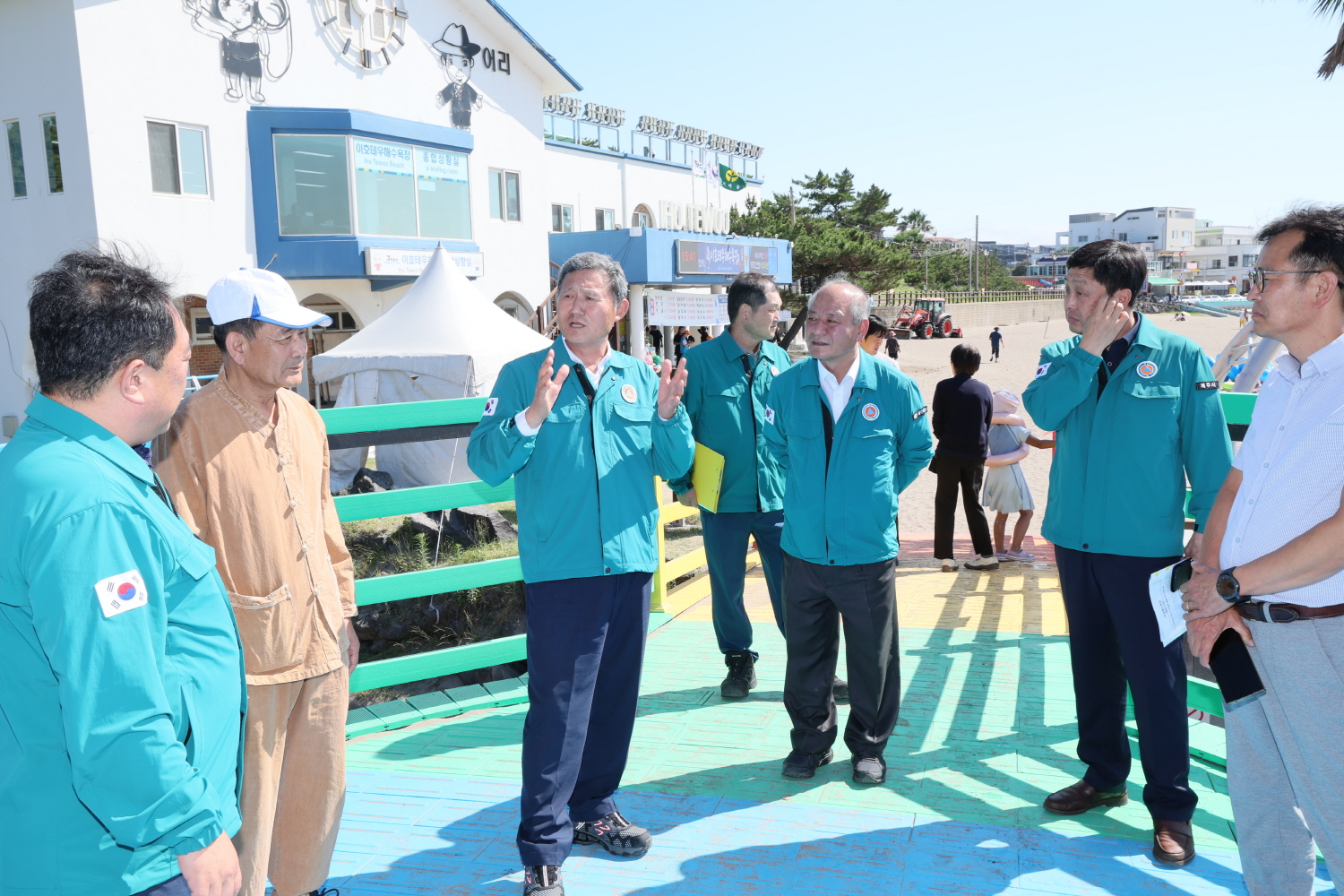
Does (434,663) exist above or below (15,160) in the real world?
below

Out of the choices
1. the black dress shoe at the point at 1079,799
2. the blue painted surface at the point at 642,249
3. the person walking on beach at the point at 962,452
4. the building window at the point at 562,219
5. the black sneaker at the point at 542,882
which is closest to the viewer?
the black sneaker at the point at 542,882

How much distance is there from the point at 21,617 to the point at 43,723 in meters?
0.19

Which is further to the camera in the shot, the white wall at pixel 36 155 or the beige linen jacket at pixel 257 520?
the white wall at pixel 36 155

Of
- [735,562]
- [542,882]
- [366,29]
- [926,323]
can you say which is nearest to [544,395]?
[542,882]

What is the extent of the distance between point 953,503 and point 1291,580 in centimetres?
516

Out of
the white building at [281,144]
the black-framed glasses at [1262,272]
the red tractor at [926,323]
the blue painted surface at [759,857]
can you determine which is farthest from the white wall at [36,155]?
the red tractor at [926,323]

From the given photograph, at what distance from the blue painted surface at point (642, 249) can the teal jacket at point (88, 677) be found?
79.9 feet

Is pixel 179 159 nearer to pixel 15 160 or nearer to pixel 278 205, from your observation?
pixel 278 205

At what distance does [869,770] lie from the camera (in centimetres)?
370

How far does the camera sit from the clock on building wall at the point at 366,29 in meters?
19.0

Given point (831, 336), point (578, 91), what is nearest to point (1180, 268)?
point (578, 91)

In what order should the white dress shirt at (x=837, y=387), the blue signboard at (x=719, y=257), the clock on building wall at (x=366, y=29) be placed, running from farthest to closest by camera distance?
the blue signboard at (x=719, y=257)
the clock on building wall at (x=366, y=29)
the white dress shirt at (x=837, y=387)

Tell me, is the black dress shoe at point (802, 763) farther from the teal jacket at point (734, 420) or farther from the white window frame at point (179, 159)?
the white window frame at point (179, 159)

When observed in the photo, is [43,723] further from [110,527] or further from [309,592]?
[309,592]
